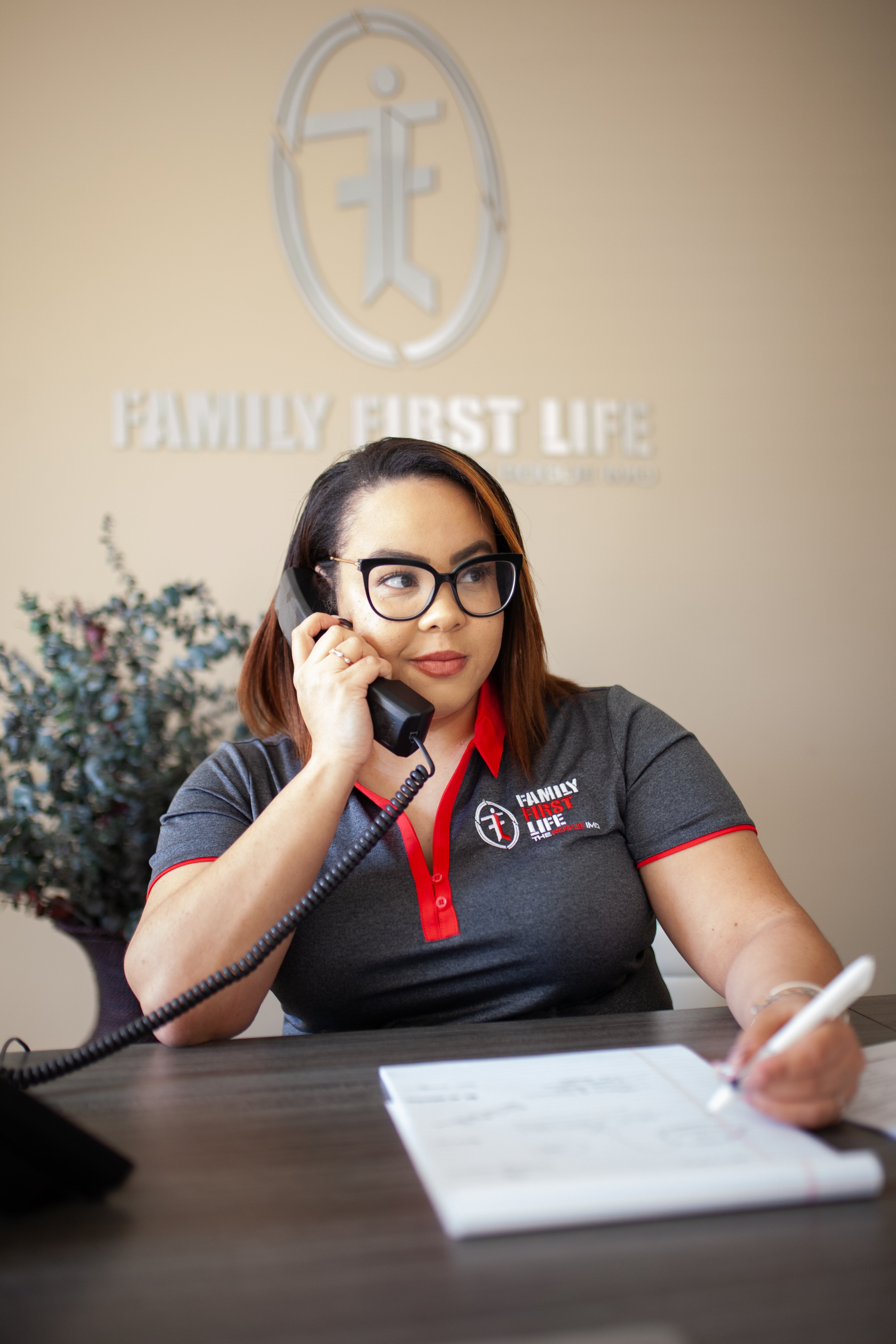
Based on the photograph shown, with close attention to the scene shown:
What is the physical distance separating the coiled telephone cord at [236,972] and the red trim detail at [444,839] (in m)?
0.07

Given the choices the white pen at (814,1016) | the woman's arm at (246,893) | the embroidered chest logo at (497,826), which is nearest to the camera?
the white pen at (814,1016)

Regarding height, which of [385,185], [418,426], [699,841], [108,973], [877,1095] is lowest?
[108,973]

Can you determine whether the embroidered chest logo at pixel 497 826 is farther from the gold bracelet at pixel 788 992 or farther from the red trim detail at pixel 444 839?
the gold bracelet at pixel 788 992

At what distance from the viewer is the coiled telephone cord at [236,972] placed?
2.71 ft

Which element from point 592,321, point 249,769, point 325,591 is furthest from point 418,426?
point 249,769

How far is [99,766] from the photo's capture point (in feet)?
5.92

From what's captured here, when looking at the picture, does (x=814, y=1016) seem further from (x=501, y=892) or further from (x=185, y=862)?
(x=185, y=862)

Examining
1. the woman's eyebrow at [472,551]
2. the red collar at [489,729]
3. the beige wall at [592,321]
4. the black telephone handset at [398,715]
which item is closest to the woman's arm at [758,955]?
the red collar at [489,729]

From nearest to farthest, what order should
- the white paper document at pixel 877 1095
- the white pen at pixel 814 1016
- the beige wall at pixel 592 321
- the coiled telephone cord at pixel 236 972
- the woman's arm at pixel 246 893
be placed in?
1. the white pen at pixel 814 1016
2. the white paper document at pixel 877 1095
3. the coiled telephone cord at pixel 236 972
4. the woman's arm at pixel 246 893
5. the beige wall at pixel 592 321

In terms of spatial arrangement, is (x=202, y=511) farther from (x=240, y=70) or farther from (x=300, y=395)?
(x=240, y=70)

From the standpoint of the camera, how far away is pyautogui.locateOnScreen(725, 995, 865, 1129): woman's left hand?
0.66m

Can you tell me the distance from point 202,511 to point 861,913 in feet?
6.86

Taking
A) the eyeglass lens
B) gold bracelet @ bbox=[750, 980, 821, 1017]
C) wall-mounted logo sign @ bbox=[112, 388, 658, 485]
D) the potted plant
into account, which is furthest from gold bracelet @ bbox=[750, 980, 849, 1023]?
wall-mounted logo sign @ bbox=[112, 388, 658, 485]

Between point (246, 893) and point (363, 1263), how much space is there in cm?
56
